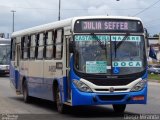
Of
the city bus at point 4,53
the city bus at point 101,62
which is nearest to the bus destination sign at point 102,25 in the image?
the city bus at point 101,62

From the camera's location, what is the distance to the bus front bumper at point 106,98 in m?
15.2

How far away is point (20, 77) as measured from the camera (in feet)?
73.9

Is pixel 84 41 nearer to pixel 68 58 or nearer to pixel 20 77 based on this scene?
pixel 68 58

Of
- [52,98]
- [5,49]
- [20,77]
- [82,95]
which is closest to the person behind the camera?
[82,95]

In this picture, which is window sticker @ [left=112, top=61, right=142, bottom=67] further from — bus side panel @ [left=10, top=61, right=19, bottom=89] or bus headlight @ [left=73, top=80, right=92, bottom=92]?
bus side panel @ [left=10, top=61, right=19, bottom=89]

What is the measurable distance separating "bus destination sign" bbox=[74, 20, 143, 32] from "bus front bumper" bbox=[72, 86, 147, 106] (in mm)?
1754

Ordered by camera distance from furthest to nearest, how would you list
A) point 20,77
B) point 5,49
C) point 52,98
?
point 5,49 < point 20,77 < point 52,98

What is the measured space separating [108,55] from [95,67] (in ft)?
1.71

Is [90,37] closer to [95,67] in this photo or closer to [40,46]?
[95,67]

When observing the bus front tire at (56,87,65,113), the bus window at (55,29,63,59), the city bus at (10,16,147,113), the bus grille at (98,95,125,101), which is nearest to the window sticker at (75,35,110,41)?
the city bus at (10,16,147,113)

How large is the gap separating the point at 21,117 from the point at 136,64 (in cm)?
352

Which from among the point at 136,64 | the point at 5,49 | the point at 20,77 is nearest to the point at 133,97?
the point at 136,64

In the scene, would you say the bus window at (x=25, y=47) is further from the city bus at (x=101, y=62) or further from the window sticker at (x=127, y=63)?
the window sticker at (x=127, y=63)

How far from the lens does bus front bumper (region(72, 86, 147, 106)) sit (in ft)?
49.9
